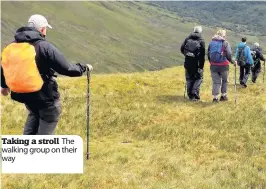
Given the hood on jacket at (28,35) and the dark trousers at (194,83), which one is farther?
the dark trousers at (194,83)

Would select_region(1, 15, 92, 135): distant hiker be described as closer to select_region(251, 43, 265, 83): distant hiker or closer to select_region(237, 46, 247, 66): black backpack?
select_region(237, 46, 247, 66): black backpack

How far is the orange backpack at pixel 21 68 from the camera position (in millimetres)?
8117

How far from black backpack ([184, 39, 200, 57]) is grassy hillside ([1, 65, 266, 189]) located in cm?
230

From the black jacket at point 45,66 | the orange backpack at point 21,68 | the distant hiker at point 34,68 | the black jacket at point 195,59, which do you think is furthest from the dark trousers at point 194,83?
the orange backpack at point 21,68

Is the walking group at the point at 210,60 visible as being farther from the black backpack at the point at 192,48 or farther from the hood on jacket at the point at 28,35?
the hood on jacket at the point at 28,35

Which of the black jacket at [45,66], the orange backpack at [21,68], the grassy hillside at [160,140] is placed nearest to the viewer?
the orange backpack at [21,68]

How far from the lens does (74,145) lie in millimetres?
8547

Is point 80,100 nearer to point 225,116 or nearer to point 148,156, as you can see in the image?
point 225,116

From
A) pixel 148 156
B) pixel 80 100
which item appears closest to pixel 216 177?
pixel 148 156

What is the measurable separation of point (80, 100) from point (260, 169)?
10.2 meters

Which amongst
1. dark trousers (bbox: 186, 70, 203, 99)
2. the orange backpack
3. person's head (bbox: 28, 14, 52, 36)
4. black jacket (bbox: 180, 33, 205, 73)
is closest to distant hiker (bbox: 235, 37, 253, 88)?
dark trousers (bbox: 186, 70, 203, 99)

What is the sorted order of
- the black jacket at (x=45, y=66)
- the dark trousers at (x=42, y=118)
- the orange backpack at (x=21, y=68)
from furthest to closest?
the dark trousers at (x=42, y=118) → the black jacket at (x=45, y=66) → the orange backpack at (x=21, y=68)

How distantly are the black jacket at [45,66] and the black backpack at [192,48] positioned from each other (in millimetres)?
10867

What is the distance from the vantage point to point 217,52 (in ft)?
61.8
